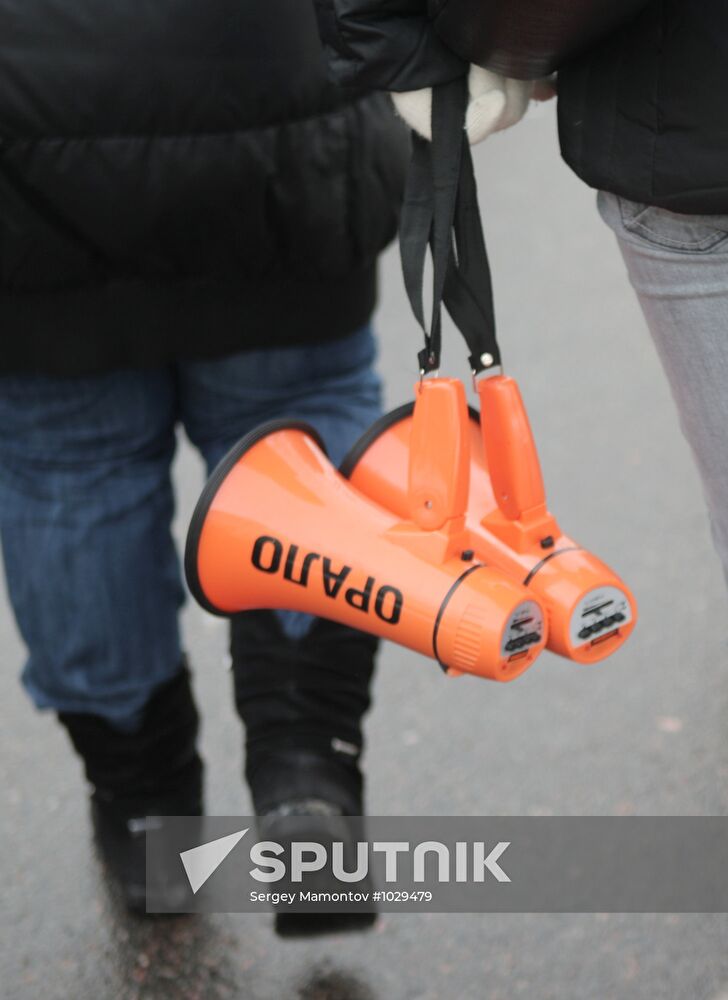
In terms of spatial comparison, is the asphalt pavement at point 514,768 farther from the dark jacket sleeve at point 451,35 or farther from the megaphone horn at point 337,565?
the dark jacket sleeve at point 451,35

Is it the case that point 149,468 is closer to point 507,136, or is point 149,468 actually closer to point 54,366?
point 54,366

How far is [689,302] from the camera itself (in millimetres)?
1360

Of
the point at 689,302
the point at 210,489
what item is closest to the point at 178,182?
the point at 210,489

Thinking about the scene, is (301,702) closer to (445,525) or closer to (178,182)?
(445,525)

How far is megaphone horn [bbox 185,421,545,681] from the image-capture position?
1.46m

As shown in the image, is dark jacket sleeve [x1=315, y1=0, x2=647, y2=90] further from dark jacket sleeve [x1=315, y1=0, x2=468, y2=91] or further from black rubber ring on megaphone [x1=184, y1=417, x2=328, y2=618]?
black rubber ring on megaphone [x1=184, y1=417, x2=328, y2=618]

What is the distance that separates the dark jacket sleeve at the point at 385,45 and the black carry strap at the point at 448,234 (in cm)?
3

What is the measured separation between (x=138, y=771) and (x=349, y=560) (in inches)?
24.1

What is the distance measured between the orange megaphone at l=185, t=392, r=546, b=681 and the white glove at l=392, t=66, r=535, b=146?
26 centimetres

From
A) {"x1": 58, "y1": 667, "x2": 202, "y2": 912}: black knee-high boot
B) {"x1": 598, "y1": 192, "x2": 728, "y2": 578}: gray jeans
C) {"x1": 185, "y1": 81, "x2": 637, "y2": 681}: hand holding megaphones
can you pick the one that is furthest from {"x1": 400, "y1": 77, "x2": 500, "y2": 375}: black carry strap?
{"x1": 58, "y1": 667, "x2": 202, "y2": 912}: black knee-high boot

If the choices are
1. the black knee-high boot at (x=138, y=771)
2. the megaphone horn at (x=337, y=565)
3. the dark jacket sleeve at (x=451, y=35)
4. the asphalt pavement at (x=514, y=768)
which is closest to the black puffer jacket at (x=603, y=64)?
the dark jacket sleeve at (x=451, y=35)

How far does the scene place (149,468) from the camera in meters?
1.86

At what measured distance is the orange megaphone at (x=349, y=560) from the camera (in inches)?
57.4

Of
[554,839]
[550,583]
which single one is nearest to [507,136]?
[554,839]
